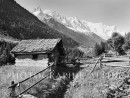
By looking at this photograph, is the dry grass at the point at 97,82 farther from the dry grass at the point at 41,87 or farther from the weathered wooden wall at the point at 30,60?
the weathered wooden wall at the point at 30,60

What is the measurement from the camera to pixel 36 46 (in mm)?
31328

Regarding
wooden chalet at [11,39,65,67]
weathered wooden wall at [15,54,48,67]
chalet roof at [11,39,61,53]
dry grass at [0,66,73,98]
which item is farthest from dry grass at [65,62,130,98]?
chalet roof at [11,39,61,53]

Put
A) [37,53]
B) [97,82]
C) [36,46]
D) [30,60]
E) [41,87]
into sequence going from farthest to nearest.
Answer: [36,46]
[30,60]
[37,53]
[97,82]
[41,87]

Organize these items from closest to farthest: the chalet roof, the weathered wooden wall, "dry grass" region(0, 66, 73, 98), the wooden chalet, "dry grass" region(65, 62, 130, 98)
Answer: "dry grass" region(0, 66, 73, 98) < "dry grass" region(65, 62, 130, 98) < the chalet roof < the wooden chalet < the weathered wooden wall

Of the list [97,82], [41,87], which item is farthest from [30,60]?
[97,82]

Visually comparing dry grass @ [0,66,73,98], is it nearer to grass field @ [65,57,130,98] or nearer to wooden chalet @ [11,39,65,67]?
grass field @ [65,57,130,98]

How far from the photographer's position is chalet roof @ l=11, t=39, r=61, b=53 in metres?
29.7

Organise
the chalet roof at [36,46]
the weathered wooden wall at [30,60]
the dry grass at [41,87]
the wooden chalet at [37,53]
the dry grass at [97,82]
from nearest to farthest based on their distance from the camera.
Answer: the dry grass at [41,87], the dry grass at [97,82], the chalet roof at [36,46], the wooden chalet at [37,53], the weathered wooden wall at [30,60]

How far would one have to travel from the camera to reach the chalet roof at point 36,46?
29694 mm

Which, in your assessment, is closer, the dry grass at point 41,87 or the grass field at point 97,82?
the dry grass at point 41,87

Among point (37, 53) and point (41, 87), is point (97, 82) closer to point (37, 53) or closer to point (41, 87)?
point (41, 87)

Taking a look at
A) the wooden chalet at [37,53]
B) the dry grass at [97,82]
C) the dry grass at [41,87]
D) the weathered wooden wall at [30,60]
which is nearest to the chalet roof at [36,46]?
the wooden chalet at [37,53]

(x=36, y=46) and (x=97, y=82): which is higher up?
(x=36, y=46)

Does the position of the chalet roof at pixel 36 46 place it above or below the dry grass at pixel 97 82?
above
